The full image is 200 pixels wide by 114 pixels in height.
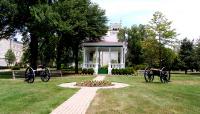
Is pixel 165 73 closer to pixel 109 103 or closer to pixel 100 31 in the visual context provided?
pixel 109 103

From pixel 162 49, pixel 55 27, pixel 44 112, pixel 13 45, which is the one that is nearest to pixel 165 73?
pixel 55 27

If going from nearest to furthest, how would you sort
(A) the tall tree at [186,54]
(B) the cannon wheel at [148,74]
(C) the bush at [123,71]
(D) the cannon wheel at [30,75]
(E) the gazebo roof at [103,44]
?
(D) the cannon wheel at [30,75] < (B) the cannon wheel at [148,74] < (C) the bush at [123,71] < (E) the gazebo roof at [103,44] < (A) the tall tree at [186,54]

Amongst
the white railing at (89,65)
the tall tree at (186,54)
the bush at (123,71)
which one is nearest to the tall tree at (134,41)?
the tall tree at (186,54)

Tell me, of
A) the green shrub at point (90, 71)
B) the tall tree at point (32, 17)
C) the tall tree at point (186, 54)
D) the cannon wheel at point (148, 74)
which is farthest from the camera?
the tall tree at point (186, 54)

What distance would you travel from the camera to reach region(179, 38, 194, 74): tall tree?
62.4 metres

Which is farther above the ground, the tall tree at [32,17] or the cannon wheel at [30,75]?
the tall tree at [32,17]

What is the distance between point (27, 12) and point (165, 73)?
16078 mm

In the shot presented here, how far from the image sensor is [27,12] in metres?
37.1

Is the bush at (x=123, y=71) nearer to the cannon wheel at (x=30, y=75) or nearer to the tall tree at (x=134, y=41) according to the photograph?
the cannon wheel at (x=30, y=75)

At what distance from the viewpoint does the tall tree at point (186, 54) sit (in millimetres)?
62422

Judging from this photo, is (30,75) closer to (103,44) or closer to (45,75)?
(45,75)

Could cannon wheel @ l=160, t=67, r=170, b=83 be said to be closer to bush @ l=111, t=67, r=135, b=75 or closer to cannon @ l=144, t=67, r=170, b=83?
cannon @ l=144, t=67, r=170, b=83

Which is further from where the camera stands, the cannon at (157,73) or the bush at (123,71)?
the bush at (123,71)

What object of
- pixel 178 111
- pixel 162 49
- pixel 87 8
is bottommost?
pixel 178 111
